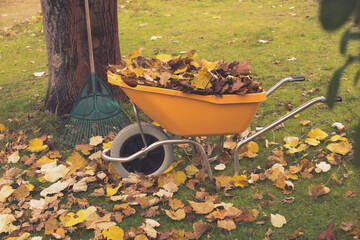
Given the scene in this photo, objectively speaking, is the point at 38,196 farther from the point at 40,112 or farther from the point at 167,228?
the point at 40,112

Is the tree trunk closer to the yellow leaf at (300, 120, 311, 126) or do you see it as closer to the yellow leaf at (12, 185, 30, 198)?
the yellow leaf at (12, 185, 30, 198)

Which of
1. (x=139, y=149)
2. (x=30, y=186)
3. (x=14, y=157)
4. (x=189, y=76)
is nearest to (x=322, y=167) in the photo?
(x=189, y=76)

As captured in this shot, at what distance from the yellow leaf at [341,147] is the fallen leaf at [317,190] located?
0.44 meters

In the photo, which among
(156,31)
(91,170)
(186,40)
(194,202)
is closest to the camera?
(194,202)

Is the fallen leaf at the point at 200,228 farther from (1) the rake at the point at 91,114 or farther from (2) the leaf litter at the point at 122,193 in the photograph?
(1) the rake at the point at 91,114

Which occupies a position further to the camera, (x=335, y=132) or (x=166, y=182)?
(x=335, y=132)

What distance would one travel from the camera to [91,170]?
8.74 feet

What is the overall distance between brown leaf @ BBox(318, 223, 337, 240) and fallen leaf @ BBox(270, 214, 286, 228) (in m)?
0.21

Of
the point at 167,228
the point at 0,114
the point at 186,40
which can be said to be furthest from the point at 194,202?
the point at 186,40

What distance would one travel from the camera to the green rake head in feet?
9.95

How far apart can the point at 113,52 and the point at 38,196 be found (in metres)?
1.49

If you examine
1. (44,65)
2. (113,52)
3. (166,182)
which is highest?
(113,52)

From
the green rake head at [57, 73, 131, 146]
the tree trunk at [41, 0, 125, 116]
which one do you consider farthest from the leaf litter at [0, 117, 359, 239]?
the tree trunk at [41, 0, 125, 116]

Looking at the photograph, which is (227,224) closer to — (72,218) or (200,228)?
(200,228)
